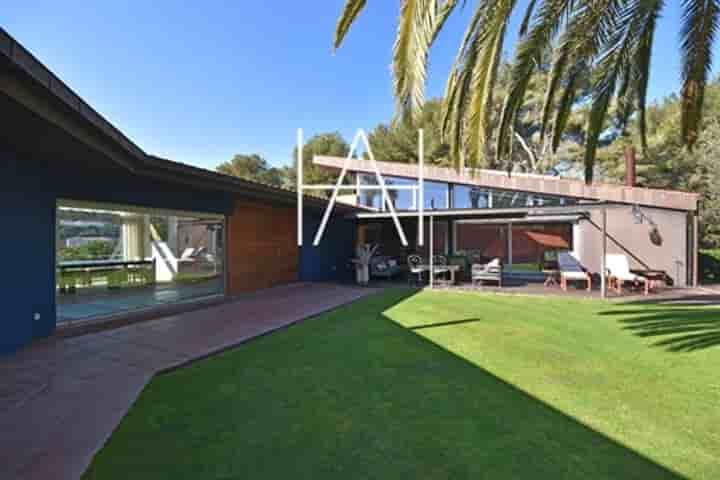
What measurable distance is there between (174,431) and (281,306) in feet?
20.2

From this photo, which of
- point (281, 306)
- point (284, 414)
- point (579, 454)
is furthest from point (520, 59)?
point (281, 306)

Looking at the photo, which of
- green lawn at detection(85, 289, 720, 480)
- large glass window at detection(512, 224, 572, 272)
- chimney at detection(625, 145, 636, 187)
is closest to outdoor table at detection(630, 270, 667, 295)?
large glass window at detection(512, 224, 572, 272)

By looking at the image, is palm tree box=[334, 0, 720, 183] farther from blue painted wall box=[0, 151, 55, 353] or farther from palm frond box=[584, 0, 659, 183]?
blue painted wall box=[0, 151, 55, 353]

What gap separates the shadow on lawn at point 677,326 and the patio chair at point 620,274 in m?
2.77

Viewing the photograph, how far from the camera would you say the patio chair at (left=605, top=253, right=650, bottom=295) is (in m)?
11.4

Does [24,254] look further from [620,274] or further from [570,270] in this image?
[620,274]

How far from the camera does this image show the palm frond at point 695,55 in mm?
4055

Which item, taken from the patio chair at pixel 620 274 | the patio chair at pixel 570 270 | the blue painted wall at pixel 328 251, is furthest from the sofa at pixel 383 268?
the patio chair at pixel 620 274

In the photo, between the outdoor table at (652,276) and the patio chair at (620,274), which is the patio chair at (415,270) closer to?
the patio chair at (620,274)

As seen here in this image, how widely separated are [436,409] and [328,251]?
12177mm

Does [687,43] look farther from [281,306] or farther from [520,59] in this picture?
[281,306]

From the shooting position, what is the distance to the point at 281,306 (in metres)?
9.52

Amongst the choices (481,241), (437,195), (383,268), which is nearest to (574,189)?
(481,241)

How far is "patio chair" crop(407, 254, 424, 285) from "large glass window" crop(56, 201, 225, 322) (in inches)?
267
